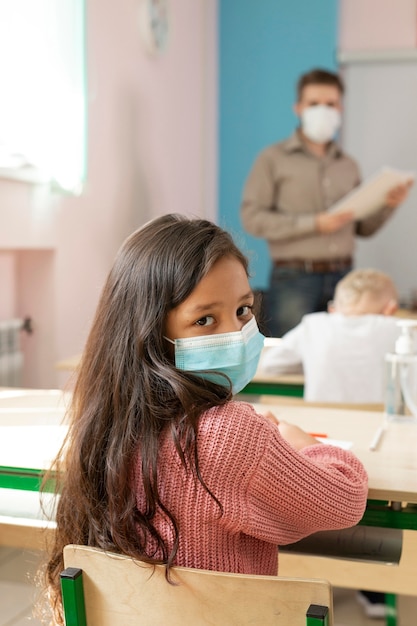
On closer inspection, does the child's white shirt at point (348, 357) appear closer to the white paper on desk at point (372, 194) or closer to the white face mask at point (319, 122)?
the white paper on desk at point (372, 194)

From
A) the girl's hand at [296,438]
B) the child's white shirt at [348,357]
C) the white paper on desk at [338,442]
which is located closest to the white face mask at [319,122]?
the child's white shirt at [348,357]

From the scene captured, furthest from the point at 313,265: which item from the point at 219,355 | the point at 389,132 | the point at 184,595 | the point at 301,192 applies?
the point at 184,595

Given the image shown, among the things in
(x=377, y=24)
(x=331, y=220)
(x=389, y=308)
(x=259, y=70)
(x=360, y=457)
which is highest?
(x=377, y=24)

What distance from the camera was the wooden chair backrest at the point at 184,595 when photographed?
908 mm

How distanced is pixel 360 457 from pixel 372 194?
2245 mm

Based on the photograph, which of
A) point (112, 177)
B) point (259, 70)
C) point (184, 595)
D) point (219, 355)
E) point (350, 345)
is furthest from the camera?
point (259, 70)

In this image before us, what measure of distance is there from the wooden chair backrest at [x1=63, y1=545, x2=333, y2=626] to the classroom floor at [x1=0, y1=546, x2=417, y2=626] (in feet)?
3.82

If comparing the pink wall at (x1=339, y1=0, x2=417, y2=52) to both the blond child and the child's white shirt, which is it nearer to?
the blond child

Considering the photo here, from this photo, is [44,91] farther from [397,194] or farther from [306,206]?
[397,194]

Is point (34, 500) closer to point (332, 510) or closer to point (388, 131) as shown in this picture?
point (332, 510)

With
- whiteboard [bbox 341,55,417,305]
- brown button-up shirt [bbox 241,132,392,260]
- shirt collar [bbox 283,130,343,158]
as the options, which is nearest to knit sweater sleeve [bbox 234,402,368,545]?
brown button-up shirt [bbox 241,132,392,260]

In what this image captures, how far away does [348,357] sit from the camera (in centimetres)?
239

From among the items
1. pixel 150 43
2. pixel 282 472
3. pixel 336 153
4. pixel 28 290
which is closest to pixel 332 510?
pixel 282 472

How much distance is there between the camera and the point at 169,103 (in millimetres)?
4551
